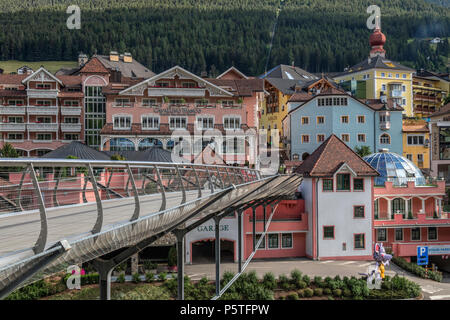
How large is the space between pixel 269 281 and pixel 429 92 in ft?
274

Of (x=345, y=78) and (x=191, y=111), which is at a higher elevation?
(x=345, y=78)

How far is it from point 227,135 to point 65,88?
774 inches

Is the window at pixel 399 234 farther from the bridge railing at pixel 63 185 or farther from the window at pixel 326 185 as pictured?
the bridge railing at pixel 63 185

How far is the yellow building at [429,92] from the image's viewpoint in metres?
100

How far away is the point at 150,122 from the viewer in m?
52.8

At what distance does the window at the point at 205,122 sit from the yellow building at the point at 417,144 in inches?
1010

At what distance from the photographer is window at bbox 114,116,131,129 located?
5220 cm

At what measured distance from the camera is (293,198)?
138ft

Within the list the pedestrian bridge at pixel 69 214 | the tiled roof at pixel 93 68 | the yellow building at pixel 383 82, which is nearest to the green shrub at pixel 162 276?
the pedestrian bridge at pixel 69 214

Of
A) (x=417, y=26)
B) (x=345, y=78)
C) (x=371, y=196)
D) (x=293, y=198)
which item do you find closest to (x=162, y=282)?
(x=293, y=198)

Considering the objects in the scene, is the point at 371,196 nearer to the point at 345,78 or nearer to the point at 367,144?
the point at 367,144

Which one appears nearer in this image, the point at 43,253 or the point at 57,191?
the point at 43,253

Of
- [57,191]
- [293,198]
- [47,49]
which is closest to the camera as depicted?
[57,191]

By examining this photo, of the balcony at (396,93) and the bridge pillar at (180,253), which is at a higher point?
the balcony at (396,93)
